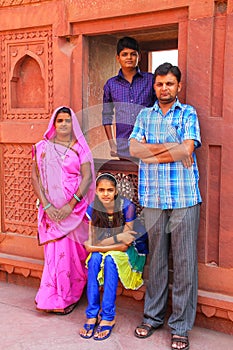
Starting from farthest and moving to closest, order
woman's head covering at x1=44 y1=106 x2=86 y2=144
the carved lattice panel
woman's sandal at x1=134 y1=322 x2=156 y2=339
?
the carved lattice panel < woman's head covering at x1=44 y1=106 x2=86 y2=144 < woman's sandal at x1=134 y1=322 x2=156 y2=339

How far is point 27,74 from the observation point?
4.29 metres

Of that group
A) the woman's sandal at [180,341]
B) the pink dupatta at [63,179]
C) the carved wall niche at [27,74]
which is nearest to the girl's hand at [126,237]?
the pink dupatta at [63,179]

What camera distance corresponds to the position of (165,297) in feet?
11.0

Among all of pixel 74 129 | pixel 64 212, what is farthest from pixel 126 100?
pixel 64 212

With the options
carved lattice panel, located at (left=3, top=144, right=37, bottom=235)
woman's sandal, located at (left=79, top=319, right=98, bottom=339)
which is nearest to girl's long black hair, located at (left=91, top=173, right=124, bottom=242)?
woman's sandal, located at (left=79, top=319, right=98, bottom=339)

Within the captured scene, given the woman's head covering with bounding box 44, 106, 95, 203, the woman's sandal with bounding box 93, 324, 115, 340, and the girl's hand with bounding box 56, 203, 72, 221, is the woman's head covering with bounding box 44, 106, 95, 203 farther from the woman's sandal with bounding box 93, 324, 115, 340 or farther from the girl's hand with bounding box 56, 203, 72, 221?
the woman's sandal with bounding box 93, 324, 115, 340

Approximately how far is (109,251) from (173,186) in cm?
72

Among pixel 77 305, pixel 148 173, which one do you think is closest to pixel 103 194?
pixel 148 173

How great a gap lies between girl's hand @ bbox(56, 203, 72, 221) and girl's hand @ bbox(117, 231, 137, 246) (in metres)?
0.54

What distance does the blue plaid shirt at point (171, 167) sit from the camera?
310cm

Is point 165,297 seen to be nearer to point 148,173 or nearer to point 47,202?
point 148,173

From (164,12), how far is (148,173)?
1.28 meters

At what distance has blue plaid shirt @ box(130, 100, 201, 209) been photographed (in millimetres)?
3096

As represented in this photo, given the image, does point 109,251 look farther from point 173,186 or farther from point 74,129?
point 74,129
